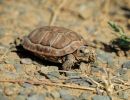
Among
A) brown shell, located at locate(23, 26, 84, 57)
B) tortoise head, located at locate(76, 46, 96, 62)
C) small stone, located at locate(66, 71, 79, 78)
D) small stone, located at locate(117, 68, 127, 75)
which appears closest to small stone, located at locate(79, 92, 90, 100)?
small stone, located at locate(66, 71, 79, 78)

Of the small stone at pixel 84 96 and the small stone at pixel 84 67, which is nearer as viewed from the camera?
the small stone at pixel 84 96

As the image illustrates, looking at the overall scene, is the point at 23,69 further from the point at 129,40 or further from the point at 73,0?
the point at 73,0

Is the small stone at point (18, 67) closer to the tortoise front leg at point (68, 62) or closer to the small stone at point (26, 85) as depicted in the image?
the small stone at point (26, 85)

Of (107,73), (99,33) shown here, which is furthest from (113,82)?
(99,33)

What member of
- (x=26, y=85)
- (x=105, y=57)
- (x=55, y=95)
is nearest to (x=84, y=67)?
(x=105, y=57)

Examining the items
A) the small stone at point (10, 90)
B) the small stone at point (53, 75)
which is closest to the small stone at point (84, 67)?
the small stone at point (53, 75)

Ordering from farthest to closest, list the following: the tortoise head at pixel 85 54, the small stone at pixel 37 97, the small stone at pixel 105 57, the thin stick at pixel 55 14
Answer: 1. the thin stick at pixel 55 14
2. the small stone at pixel 105 57
3. the tortoise head at pixel 85 54
4. the small stone at pixel 37 97

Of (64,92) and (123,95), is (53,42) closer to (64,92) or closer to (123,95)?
(64,92)
